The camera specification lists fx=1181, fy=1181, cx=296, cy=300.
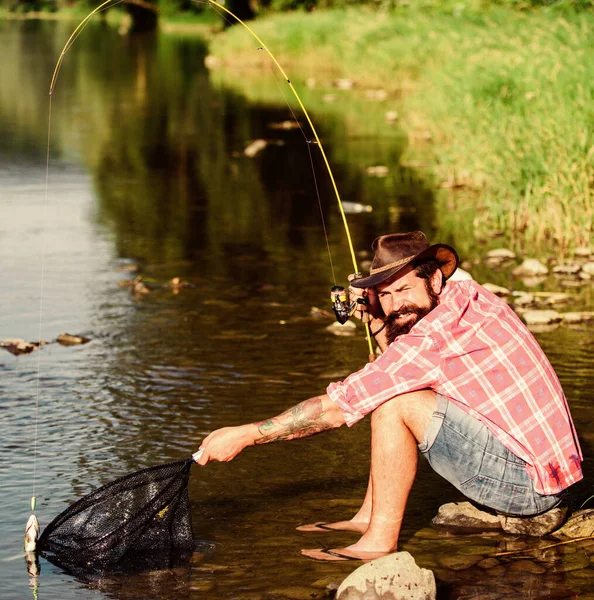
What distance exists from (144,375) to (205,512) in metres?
1.95

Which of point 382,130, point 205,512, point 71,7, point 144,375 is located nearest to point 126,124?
point 382,130

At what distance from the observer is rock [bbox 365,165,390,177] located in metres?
14.0

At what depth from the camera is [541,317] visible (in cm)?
736

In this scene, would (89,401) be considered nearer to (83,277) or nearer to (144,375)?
(144,375)

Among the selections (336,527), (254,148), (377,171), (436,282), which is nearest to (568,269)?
(336,527)

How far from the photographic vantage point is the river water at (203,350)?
4.17 metres

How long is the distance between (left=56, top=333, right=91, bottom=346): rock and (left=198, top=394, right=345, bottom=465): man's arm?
3310 mm

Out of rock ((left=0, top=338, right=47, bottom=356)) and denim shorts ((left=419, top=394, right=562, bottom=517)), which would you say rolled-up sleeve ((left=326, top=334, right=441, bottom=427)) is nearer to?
denim shorts ((left=419, top=394, right=562, bottom=517))

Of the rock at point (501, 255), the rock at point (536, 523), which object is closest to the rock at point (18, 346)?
the rock at point (536, 523)

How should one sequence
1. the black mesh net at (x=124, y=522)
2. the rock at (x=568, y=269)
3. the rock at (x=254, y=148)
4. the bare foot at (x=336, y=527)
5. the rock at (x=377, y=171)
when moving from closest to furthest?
the black mesh net at (x=124, y=522), the bare foot at (x=336, y=527), the rock at (x=568, y=269), the rock at (x=377, y=171), the rock at (x=254, y=148)

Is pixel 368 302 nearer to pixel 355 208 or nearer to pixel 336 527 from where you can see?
pixel 336 527

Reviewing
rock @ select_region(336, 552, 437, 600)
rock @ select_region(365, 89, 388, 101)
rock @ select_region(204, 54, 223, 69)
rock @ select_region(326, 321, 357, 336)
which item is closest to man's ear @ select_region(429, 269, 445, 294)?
rock @ select_region(336, 552, 437, 600)

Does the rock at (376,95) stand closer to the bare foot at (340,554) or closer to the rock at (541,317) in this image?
the rock at (541,317)

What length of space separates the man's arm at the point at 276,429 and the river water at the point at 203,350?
460 millimetres
